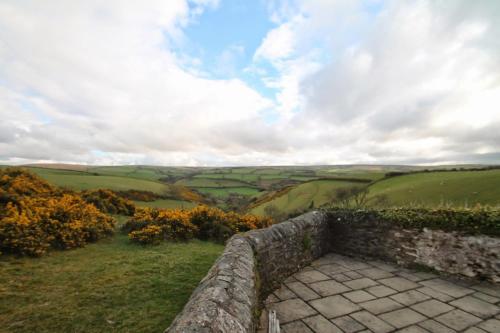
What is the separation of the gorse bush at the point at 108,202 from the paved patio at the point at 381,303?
30.2 feet

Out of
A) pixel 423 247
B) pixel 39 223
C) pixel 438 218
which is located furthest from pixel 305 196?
pixel 39 223

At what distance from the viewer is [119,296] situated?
3924mm

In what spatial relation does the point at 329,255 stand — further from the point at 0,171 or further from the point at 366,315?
the point at 0,171

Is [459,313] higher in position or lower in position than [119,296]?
lower

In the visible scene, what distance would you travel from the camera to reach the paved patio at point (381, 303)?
3.74m

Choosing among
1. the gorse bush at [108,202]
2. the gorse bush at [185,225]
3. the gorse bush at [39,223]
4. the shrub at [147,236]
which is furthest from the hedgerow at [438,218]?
the gorse bush at [108,202]

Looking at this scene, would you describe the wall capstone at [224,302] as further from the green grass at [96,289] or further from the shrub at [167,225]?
the shrub at [167,225]

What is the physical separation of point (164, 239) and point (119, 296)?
4076 millimetres

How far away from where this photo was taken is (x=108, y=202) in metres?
11.5

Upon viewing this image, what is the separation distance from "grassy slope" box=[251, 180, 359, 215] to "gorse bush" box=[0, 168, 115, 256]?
28921 millimetres

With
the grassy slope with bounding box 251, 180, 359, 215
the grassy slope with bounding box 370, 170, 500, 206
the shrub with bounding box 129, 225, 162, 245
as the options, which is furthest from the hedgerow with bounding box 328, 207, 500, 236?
the grassy slope with bounding box 251, 180, 359, 215

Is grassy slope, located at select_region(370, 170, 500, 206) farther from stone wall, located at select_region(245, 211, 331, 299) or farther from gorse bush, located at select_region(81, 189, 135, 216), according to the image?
gorse bush, located at select_region(81, 189, 135, 216)

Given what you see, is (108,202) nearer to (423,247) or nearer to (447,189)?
(423,247)

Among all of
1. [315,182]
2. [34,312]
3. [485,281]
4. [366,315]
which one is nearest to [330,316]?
[366,315]
